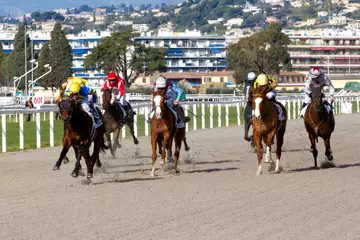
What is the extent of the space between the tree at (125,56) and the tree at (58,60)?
6.63 ft

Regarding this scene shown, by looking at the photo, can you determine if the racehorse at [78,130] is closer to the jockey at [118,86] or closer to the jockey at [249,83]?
the jockey at [118,86]

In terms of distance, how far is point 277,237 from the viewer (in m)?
9.20

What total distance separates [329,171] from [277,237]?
272 inches

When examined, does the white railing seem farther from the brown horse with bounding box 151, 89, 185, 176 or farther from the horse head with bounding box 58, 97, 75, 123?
the horse head with bounding box 58, 97, 75, 123

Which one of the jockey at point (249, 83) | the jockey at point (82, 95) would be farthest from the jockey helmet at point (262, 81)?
the jockey at point (249, 83)

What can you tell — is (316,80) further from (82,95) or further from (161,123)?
(82,95)

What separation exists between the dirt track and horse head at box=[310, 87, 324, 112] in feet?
3.28

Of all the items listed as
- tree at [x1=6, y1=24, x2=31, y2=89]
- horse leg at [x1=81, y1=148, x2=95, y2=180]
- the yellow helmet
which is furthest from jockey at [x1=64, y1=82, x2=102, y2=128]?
tree at [x1=6, y1=24, x2=31, y2=89]

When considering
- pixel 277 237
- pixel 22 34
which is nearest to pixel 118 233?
pixel 277 237

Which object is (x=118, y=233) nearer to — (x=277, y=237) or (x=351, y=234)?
(x=277, y=237)

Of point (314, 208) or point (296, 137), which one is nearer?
point (314, 208)

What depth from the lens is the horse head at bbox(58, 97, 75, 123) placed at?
544 inches

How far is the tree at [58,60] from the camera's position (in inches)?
3723

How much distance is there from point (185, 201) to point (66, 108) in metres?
2.67
